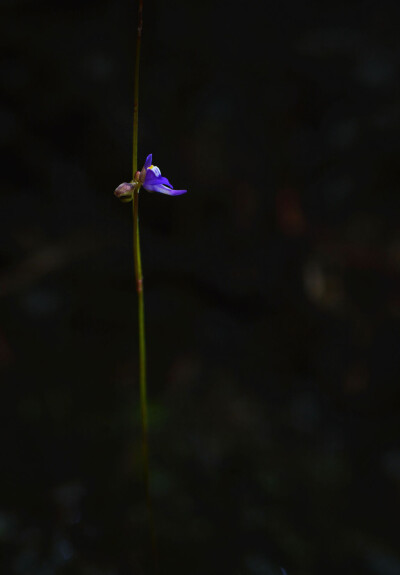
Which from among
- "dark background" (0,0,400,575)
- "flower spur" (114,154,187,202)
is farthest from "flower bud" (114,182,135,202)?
"dark background" (0,0,400,575)

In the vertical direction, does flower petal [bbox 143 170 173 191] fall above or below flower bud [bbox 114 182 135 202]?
above

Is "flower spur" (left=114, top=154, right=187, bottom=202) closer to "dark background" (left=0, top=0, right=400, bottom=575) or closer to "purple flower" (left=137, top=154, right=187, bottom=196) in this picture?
"purple flower" (left=137, top=154, right=187, bottom=196)

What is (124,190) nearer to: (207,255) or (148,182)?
(148,182)

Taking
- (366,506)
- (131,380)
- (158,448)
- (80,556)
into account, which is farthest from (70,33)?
(366,506)

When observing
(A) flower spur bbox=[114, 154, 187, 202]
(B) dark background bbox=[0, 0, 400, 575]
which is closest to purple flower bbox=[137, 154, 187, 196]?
(A) flower spur bbox=[114, 154, 187, 202]

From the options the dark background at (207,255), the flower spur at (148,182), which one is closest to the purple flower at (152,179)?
the flower spur at (148,182)

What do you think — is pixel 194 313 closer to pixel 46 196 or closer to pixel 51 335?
pixel 51 335

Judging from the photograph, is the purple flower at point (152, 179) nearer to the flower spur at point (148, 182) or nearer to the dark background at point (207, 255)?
the flower spur at point (148, 182)

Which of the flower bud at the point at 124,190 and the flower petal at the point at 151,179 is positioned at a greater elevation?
the flower petal at the point at 151,179

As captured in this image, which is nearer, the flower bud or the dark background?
the flower bud

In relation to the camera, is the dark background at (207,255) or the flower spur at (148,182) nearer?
the flower spur at (148,182)
